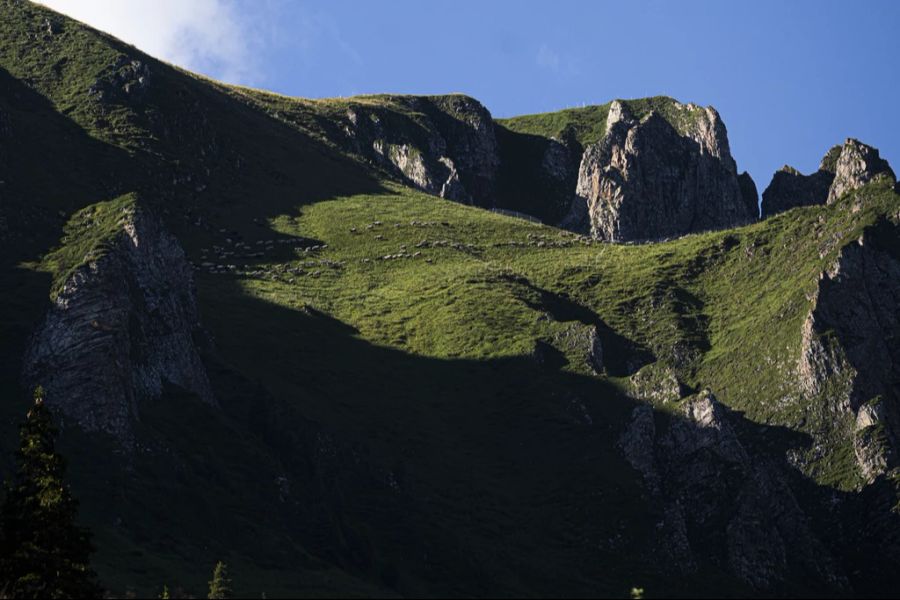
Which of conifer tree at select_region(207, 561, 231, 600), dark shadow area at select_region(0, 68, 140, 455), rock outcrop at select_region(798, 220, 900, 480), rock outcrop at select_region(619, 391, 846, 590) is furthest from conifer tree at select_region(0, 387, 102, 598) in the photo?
rock outcrop at select_region(798, 220, 900, 480)

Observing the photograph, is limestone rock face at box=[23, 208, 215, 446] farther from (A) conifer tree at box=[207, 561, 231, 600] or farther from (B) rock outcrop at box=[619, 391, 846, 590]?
(B) rock outcrop at box=[619, 391, 846, 590]

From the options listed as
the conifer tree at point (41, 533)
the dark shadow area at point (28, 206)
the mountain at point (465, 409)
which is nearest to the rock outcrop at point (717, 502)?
the mountain at point (465, 409)

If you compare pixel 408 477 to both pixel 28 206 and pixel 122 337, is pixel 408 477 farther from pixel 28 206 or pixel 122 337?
pixel 28 206

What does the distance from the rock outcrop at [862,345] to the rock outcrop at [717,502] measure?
1127 centimetres

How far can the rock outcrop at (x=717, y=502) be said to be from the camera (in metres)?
124

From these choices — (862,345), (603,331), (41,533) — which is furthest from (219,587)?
(603,331)

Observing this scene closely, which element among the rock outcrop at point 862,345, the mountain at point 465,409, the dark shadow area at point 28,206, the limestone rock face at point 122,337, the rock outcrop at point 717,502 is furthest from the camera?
the rock outcrop at point 862,345

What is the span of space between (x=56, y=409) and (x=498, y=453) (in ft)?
145

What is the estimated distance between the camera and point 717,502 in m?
131

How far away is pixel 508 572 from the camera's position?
384ft

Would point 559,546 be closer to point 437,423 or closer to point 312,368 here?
point 437,423

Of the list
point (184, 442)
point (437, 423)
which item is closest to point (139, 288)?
point (184, 442)

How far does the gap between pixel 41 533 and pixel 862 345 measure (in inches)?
4073

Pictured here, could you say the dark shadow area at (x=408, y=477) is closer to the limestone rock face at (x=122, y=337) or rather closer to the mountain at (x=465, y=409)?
the mountain at (x=465, y=409)
